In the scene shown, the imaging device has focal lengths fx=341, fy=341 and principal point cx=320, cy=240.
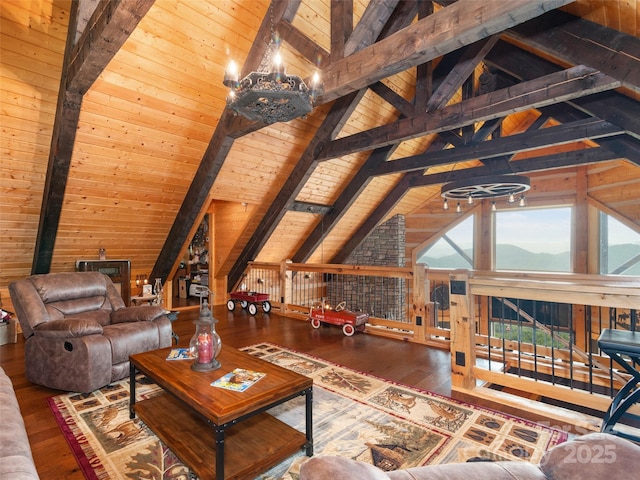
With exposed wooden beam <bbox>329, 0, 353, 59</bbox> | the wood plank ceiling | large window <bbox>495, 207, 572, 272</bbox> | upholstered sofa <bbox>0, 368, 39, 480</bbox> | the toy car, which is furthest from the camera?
Answer: large window <bbox>495, 207, 572, 272</bbox>

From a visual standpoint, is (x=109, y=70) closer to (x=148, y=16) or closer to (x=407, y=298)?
(x=148, y=16)

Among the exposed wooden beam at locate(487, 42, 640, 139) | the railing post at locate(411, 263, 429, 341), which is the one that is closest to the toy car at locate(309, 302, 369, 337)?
the railing post at locate(411, 263, 429, 341)

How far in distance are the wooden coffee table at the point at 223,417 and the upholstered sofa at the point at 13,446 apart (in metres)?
0.67

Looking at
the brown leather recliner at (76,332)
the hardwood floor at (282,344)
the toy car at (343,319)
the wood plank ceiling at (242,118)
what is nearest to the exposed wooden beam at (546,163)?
the wood plank ceiling at (242,118)

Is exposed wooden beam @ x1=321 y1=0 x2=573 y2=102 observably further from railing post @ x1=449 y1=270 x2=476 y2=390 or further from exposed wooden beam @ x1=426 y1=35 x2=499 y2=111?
railing post @ x1=449 y1=270 x2=476 y2=390

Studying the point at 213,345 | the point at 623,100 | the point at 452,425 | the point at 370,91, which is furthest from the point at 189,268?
the point at 623,100

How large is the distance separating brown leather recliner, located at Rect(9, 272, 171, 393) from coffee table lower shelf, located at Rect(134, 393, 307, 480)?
754mm

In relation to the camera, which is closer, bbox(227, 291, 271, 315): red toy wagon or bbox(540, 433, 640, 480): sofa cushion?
bbox(540, 433, 640, 480): sofa cushion

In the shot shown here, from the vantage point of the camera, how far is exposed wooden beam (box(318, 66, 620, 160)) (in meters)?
3.10

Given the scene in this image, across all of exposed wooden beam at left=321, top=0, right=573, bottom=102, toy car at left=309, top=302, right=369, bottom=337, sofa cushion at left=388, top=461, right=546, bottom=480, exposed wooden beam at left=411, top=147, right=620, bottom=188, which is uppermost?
exposed wooden beam at left=321, top=0, right=573, bottom=102

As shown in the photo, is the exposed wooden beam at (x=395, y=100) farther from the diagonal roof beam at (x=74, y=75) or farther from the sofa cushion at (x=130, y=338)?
the sofa cushion at (x=130, y=338)

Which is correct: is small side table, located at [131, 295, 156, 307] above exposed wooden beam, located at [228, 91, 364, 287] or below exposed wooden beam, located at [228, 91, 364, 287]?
below

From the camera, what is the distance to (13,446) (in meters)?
1.34

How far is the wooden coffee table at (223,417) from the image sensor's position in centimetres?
A: 177
